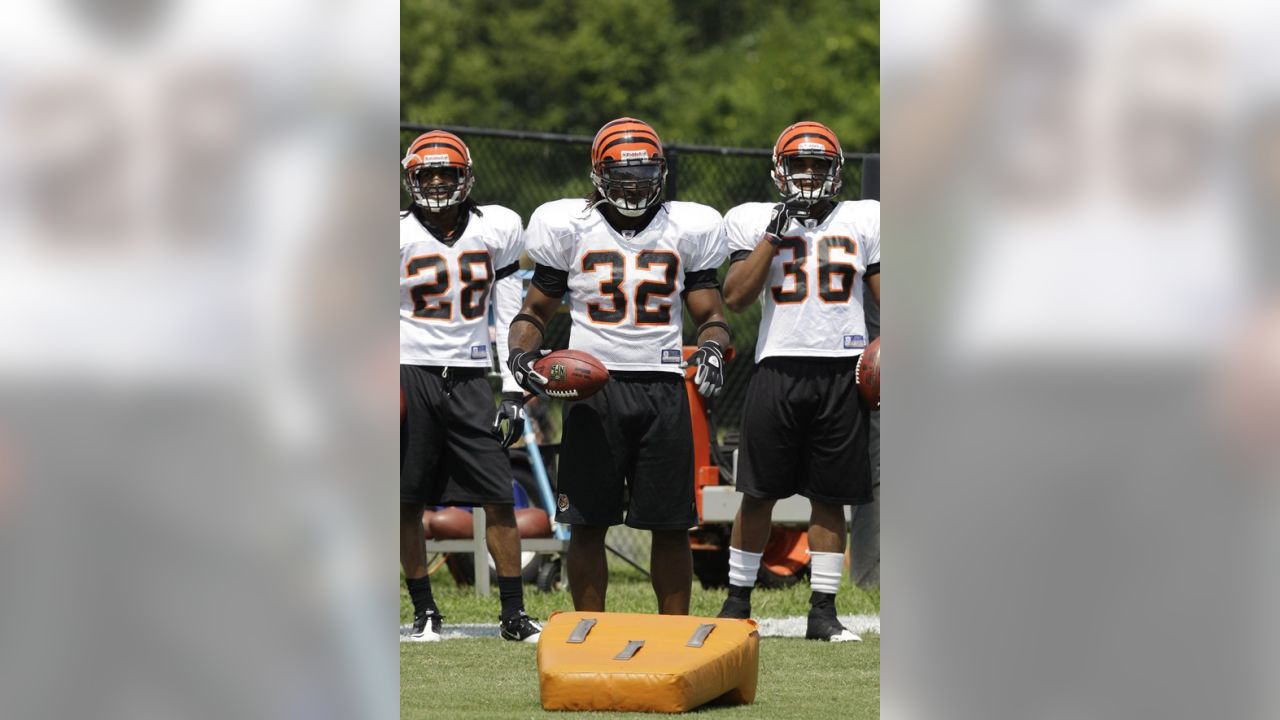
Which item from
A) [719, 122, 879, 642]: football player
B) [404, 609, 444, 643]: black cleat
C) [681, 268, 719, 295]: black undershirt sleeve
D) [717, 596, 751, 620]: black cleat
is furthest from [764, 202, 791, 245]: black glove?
[404, 609, 444, 643]: black cleat

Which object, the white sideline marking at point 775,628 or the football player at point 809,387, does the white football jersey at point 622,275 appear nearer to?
the football player at point 809,387

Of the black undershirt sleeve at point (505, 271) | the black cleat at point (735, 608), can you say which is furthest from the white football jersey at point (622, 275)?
the black cleat at point (735, 608)

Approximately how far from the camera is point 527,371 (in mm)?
5844

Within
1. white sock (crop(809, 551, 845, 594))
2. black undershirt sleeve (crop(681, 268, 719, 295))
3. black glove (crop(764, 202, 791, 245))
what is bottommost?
white sock (crop(809, 551, 845, 594))

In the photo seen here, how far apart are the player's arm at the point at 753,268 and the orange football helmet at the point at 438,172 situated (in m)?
0.99

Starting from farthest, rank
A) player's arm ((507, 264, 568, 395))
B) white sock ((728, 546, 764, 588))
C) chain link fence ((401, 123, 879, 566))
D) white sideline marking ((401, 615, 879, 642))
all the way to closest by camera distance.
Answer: chain link fence ((401, 123, 879, 566)) → white sideline marking ((401, 615, 879, 642)) → white sock ((728, 546, 764, 588)) → player's arm ((507, 264, 568, 395))

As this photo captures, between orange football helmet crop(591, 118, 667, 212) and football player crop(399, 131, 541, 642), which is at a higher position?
orange football helmet crop(591, 118, 667, 212)

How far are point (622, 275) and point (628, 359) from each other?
27cm

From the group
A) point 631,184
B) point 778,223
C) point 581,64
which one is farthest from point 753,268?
point 581,64

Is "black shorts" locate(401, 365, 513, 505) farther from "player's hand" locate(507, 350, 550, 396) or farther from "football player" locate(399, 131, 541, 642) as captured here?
"player's hand" locate(507, 350, 550, 396)

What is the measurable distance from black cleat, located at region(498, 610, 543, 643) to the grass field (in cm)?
9

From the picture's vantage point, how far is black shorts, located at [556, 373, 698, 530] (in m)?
5.81

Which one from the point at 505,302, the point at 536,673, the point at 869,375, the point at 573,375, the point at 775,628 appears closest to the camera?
the point at 536,673

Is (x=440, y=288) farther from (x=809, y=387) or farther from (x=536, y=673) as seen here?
(x=536, y=673)
